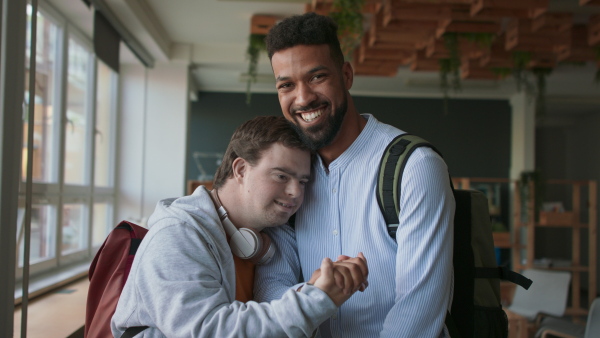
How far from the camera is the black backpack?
1430 mm

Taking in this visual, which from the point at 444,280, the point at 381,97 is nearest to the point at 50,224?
the point at 444,280

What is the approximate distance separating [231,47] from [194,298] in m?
6.42

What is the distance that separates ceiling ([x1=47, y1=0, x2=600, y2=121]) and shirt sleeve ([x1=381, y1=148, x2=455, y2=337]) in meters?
3.77

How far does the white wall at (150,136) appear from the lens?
7.18m

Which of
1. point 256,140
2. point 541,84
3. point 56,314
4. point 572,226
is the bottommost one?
point 56,314

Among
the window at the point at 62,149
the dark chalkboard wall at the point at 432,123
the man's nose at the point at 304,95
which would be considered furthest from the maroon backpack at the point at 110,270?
the dark chalkboard wall at the point at 432,123

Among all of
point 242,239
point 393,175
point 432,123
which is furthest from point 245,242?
point 432,123

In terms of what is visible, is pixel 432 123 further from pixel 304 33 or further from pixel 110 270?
pixel 110 270

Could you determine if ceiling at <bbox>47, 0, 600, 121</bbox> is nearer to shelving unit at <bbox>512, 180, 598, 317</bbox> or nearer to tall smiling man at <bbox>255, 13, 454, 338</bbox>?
shelving unit at <bbox>512, 180, 598, 317</bbox>

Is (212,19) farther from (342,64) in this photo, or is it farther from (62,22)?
(342,64)

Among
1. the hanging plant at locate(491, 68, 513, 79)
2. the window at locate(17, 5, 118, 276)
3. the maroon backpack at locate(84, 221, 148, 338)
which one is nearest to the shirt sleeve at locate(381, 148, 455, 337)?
the maroon backpack at locate(84, 221, 148, 338)

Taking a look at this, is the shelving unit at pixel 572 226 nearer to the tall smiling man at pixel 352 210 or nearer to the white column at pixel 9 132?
the tall smiling man at pixel 352 210

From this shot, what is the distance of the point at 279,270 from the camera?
1563 millimetres

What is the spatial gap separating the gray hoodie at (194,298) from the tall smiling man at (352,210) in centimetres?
27
